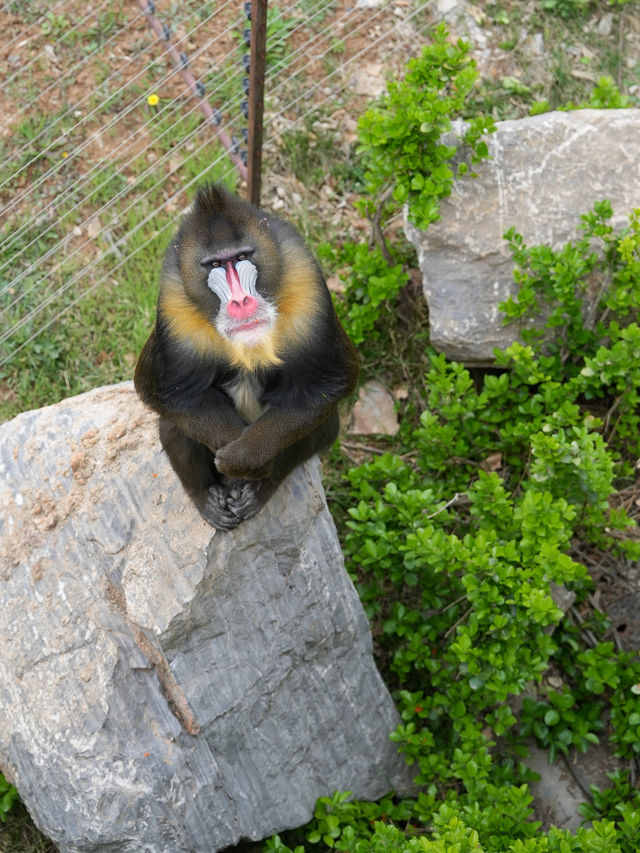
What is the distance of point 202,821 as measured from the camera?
385cm

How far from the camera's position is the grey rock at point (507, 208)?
4.80 metres

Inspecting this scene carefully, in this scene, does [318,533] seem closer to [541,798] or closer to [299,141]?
[541,798]

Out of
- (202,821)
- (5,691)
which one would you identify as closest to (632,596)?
(202,821)

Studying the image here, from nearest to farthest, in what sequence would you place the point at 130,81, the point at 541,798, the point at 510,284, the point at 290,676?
1. the point at 290,676
2. the point at 541,798
3. the point at 510,284
4. the point at 130,81

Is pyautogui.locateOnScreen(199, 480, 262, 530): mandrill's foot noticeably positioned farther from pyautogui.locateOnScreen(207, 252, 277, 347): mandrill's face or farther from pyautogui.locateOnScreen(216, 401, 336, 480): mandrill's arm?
pyautogui.locateOnScreen(207, 252, 277, 347): mandrill's face

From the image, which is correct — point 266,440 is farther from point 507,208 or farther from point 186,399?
point 507,208

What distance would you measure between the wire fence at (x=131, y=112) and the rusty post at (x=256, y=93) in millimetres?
446

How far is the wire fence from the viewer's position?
551cm

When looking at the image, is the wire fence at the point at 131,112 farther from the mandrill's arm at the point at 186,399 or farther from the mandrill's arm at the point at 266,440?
the mandrill's arm at the point at 266,440

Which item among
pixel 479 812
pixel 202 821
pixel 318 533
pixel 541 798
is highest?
pixel 318 533

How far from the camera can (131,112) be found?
581 centimetres

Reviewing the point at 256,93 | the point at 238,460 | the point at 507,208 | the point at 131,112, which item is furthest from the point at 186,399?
the point at 131,112

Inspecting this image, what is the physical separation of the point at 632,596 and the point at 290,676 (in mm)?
1540

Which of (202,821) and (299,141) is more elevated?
(299,141)
